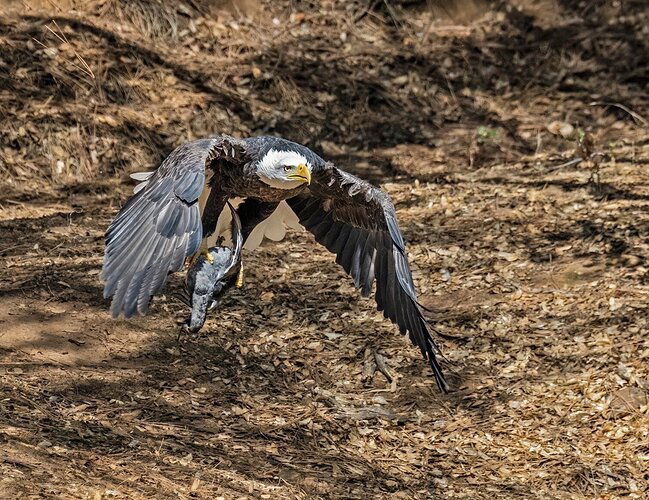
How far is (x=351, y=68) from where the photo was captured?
9094mm

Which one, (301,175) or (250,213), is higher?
(301,175)

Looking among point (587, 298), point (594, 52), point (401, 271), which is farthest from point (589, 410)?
point (594, 52)

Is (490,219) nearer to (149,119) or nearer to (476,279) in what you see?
(476,279)

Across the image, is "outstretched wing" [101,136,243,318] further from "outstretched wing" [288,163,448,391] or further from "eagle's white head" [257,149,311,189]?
"outstretched wing" [288,163,448,391]

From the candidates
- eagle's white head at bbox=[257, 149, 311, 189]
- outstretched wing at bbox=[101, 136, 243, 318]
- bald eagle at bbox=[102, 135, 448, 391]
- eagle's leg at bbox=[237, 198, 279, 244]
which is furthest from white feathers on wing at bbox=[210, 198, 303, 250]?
outstretched wing at bbox=[101, 136, 243, 318]

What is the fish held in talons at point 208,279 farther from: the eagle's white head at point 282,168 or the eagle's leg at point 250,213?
the eagle's white head at point 282,168

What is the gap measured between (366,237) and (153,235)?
1.52m

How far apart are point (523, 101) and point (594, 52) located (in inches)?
39.5

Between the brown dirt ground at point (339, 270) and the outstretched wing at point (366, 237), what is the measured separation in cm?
72

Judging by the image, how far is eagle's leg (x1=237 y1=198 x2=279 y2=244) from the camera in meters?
5.51

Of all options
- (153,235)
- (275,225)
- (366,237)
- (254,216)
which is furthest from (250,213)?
(153,235)

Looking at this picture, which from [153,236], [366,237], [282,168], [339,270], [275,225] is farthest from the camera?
[339,270]

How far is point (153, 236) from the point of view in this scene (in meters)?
4.27

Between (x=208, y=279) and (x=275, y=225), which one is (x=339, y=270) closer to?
(x=275, y=225)
